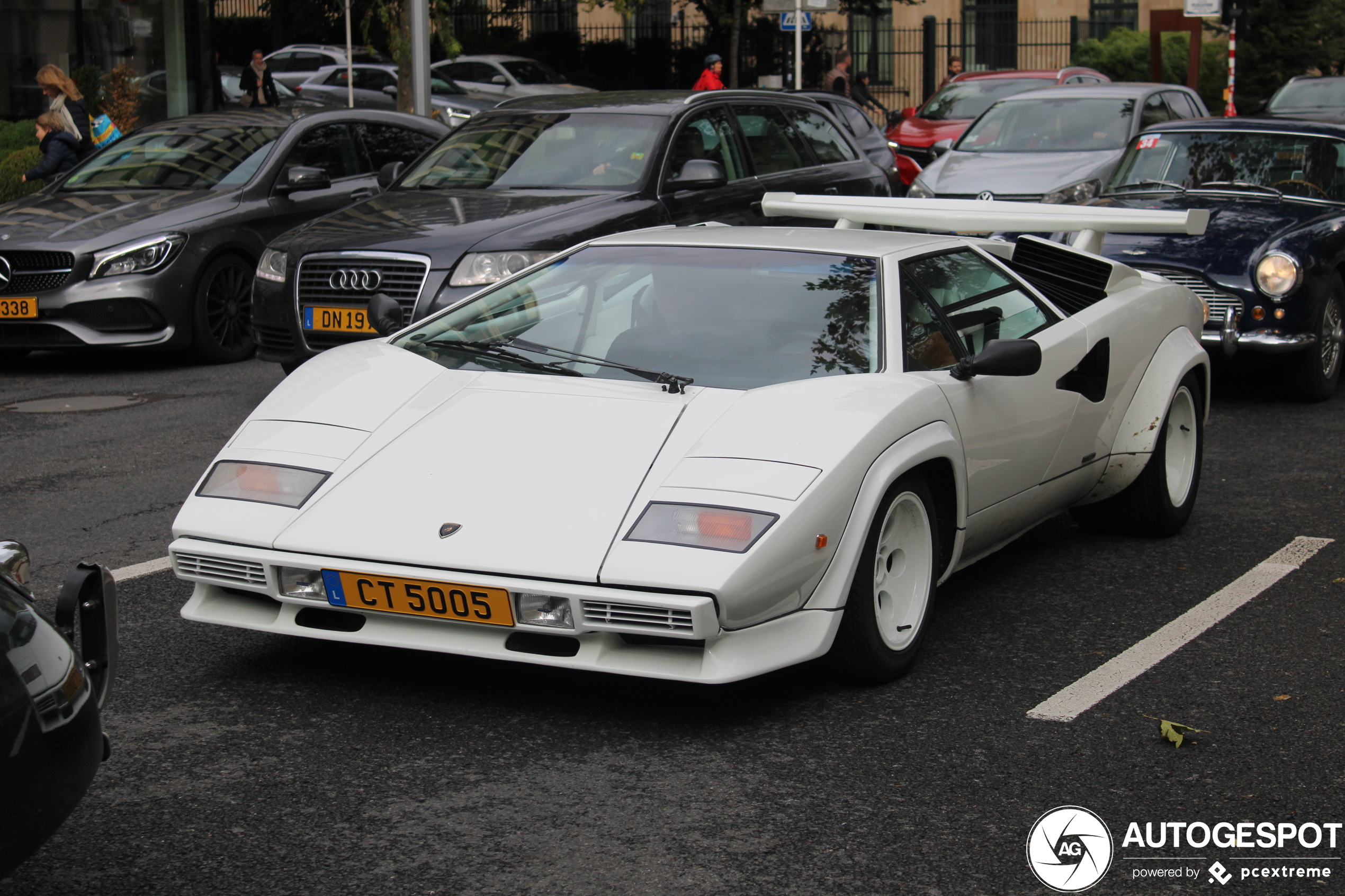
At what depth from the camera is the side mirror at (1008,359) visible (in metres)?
4.56

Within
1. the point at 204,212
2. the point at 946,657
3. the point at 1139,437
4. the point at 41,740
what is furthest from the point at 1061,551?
the point at 204,212

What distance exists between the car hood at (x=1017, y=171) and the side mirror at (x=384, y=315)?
8.13 m

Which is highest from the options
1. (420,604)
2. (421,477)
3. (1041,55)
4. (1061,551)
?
(1041,55)

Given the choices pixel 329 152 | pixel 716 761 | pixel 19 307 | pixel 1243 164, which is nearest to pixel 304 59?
pixel 329 152

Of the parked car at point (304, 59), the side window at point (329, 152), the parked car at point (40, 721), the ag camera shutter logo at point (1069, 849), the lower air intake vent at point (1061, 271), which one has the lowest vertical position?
the ag camera shutter logo at point (1069, 849)

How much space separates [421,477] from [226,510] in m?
0.54

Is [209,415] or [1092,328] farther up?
[1092,328]

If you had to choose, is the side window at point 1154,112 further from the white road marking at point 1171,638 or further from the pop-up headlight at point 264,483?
the pop-up headlight at point 264,483

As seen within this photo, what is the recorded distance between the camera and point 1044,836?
10.9 ft

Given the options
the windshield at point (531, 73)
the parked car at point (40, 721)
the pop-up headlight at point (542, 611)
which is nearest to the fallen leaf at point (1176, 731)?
the pop-up headlight at point (542, 611)

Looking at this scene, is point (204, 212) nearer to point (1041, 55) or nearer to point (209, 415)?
point (209, 415)

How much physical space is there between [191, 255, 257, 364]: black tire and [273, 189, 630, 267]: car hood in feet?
4.90

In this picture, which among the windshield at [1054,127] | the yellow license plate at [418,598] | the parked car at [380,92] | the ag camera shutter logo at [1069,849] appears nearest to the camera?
the ag camera shutter logo at [1069,849]

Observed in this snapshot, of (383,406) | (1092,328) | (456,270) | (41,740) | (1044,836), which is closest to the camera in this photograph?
(41,740)
